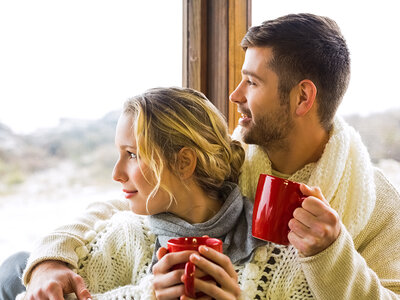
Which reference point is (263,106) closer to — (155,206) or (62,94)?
(155,206)

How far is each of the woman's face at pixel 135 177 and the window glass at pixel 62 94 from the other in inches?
16.2

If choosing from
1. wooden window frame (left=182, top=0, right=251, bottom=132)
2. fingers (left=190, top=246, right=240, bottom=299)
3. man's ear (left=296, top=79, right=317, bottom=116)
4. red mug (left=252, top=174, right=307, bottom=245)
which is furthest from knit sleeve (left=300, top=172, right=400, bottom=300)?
wooden window frame (left=182, top=0, right=251, bottom=132)

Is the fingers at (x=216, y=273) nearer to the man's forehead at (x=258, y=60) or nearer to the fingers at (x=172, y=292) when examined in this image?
the fingers at (x=172, y=292)

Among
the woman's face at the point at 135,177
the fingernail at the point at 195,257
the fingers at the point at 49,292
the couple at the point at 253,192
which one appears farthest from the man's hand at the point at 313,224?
the fingers at the point at 49,292

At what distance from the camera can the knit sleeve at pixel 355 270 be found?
3.83 feet

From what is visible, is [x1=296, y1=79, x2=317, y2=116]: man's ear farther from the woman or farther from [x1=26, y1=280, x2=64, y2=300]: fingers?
[x1=26, y1=280, x2=64, y2=300]: fingers

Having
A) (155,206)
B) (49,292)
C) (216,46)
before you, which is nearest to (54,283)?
(49,292)

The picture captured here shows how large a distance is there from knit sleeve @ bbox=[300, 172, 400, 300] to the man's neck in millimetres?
317

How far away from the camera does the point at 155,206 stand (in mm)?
1337

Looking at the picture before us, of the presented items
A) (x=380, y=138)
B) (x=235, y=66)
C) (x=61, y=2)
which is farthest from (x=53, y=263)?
(x=380, y=138)

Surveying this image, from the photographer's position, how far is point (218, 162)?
4.63 ft

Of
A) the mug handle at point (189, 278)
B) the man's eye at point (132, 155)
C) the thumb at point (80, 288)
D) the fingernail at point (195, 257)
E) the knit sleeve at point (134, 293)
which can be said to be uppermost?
the man's eye at point (132, 155)

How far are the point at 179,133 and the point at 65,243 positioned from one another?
0.46 metres

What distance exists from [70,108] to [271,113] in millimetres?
731
